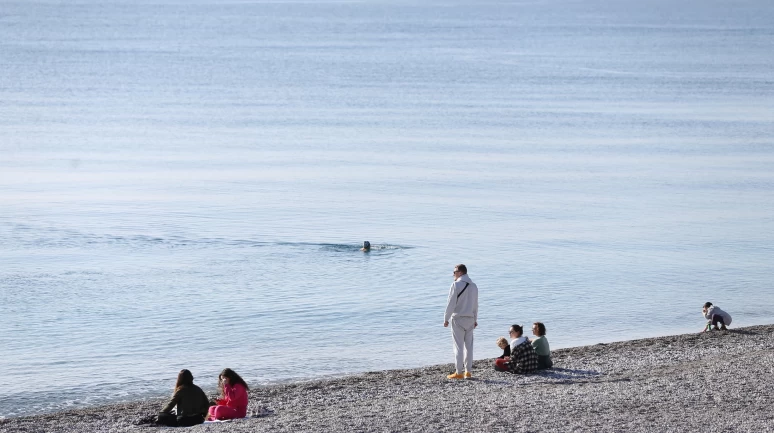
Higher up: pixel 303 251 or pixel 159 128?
pixel 159 128

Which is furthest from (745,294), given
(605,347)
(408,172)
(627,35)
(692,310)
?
(627,35)

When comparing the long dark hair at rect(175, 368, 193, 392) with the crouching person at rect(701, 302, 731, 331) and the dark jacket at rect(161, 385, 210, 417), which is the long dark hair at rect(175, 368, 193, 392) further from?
the crouching person at rect(701, 302, 731, 331)

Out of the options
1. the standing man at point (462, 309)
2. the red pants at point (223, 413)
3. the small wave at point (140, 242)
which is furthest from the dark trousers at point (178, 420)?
the small wave at point (140, 242)

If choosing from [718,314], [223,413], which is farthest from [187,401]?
[718,314]

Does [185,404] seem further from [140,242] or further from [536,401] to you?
[140,242]

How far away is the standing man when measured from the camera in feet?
55.5

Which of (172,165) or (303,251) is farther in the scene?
(172,165)

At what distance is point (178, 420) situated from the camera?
15.3 meters

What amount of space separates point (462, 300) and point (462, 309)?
0.18 m

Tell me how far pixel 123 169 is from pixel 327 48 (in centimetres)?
9527

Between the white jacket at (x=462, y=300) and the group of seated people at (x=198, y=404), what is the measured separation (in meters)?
3.39

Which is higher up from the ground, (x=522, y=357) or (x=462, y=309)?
(x=462, y=309)

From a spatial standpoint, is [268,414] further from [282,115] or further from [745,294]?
[282,115]

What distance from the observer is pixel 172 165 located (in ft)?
168
